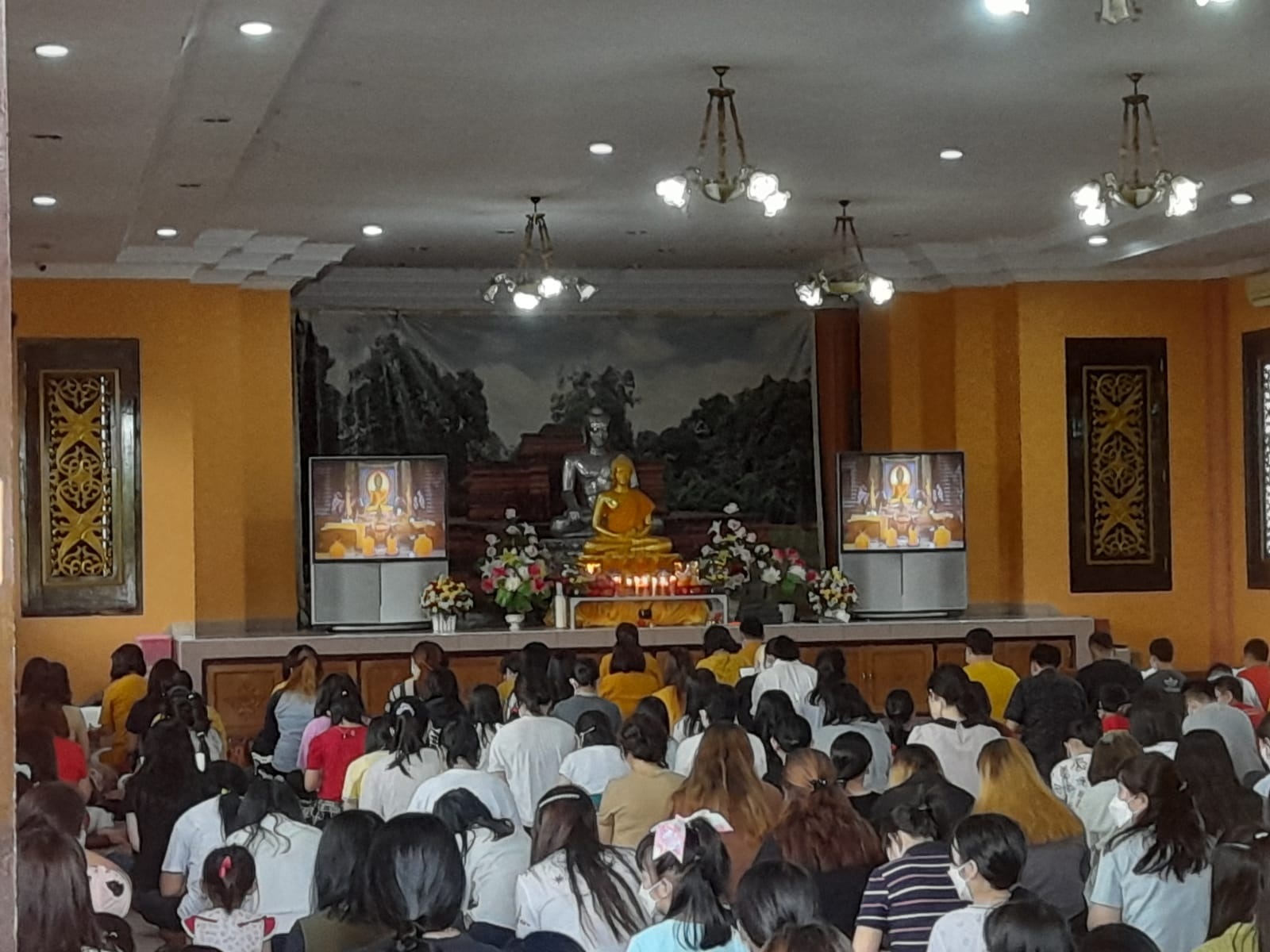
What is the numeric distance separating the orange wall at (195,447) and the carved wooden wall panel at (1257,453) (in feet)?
27.7

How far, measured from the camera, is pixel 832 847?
5.85 metres

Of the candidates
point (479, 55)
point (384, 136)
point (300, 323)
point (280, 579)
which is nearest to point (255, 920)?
point (479, 55)

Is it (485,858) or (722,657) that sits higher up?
(722,657)

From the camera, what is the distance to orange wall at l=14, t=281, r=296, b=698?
48.4 feet

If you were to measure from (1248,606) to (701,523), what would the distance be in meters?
5.54

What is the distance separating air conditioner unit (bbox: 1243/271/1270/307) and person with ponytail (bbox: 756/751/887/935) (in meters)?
11.1

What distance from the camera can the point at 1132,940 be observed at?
3863 mm

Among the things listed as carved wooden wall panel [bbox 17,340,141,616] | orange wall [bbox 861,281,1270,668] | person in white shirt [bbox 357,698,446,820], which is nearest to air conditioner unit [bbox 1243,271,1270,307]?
orange wall [bbox 861,281,1270,668]

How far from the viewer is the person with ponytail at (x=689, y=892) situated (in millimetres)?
4246

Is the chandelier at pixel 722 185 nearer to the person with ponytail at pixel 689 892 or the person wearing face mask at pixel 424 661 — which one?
the person wearing face mask at pixel 424 661

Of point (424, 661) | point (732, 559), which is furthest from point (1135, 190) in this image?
point (732, 559)

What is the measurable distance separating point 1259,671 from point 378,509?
703cm

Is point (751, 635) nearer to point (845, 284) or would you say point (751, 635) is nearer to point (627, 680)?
point (627, 680)

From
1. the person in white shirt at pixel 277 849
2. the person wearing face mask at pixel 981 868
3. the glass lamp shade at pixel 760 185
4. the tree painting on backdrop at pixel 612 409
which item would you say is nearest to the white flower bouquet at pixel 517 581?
the tree painting on backdrop at pixel 612 409
